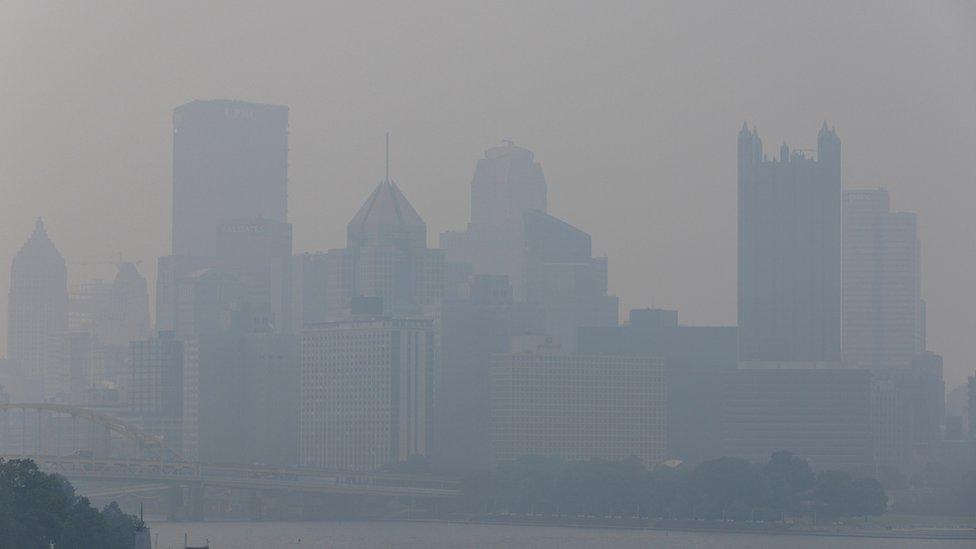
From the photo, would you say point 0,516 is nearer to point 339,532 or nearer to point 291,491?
point 339,532

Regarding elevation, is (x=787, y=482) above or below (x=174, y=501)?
above

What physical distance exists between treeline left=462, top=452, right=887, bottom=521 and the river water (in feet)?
24.9

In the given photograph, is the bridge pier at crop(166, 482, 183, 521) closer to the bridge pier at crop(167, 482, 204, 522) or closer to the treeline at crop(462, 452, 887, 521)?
the bridge pier at crop(167, 482, 204, 522)

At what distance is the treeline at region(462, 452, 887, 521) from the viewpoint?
149 m

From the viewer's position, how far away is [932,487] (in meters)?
173

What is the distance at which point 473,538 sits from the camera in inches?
5172

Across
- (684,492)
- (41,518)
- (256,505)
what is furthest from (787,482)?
(41,518)

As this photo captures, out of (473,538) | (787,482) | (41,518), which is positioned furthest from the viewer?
(787,482)

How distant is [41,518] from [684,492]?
79729 mm

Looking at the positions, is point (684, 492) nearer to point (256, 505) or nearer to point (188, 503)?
point (256, 505)

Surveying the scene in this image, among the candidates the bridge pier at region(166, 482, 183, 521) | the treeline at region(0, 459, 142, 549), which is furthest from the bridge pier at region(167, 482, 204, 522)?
the treeline at region(0, 459, 142, 549)

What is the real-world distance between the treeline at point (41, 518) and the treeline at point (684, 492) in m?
71.8

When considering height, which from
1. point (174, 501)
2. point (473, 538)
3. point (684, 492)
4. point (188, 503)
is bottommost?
point (473, 538)

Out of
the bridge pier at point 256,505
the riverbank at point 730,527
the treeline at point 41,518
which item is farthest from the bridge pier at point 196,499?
the treeline at point 41,518
